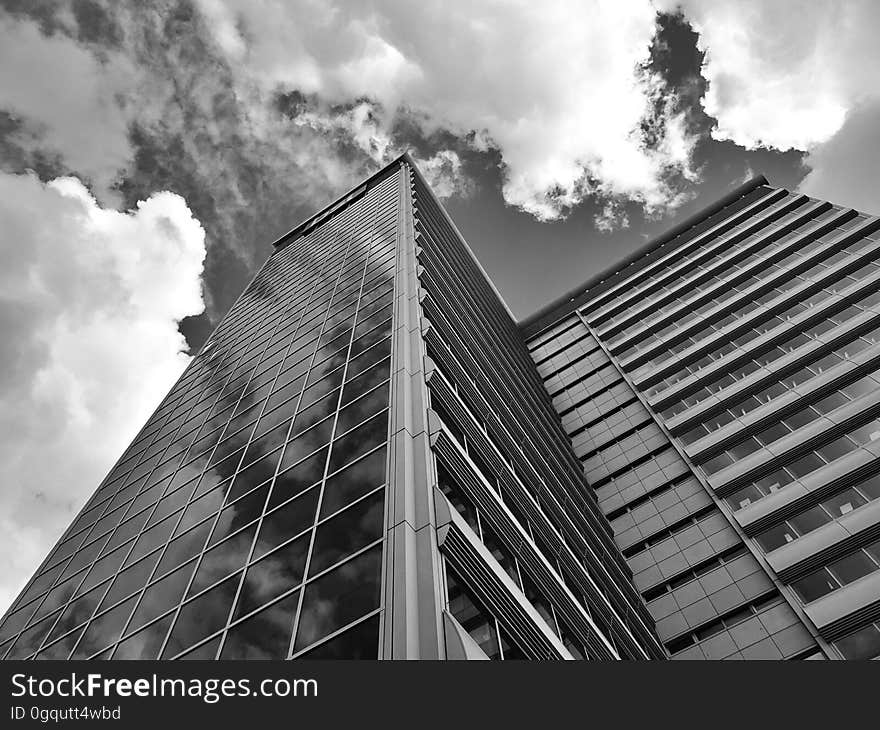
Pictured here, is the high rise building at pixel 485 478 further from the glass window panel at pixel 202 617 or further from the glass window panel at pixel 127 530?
the glass window panel at pixel 127 530

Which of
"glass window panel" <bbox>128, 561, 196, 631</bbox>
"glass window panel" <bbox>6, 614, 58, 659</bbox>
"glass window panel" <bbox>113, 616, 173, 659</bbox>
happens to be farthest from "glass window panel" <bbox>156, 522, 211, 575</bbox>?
"glass window panel" <bbox>6, 614, 58, 659</bbox>

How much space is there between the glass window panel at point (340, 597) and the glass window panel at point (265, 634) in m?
0.30

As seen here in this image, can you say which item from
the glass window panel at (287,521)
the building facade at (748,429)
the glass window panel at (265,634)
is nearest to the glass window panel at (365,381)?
the glass window panel at (287,521)

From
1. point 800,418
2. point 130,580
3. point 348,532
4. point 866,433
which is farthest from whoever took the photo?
point 800,418

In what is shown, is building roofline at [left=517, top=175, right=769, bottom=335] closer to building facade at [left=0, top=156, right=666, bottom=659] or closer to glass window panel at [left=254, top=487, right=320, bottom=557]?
building facade at [left=0, top=156, right=666, bottom=659]

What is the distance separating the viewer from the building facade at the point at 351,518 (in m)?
11.8

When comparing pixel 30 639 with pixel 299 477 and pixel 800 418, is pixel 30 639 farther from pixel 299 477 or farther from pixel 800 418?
pixel 800 418

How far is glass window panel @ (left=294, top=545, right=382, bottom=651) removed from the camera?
11.0 metres

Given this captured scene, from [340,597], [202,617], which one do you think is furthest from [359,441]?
[202,617]

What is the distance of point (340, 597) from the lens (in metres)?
11.5

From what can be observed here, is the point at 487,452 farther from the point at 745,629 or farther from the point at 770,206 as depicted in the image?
the point at 770,206

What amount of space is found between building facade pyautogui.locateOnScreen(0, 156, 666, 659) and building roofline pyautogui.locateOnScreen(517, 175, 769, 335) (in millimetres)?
28665

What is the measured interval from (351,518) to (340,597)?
2.03 m

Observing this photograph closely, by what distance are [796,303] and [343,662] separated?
124ft
